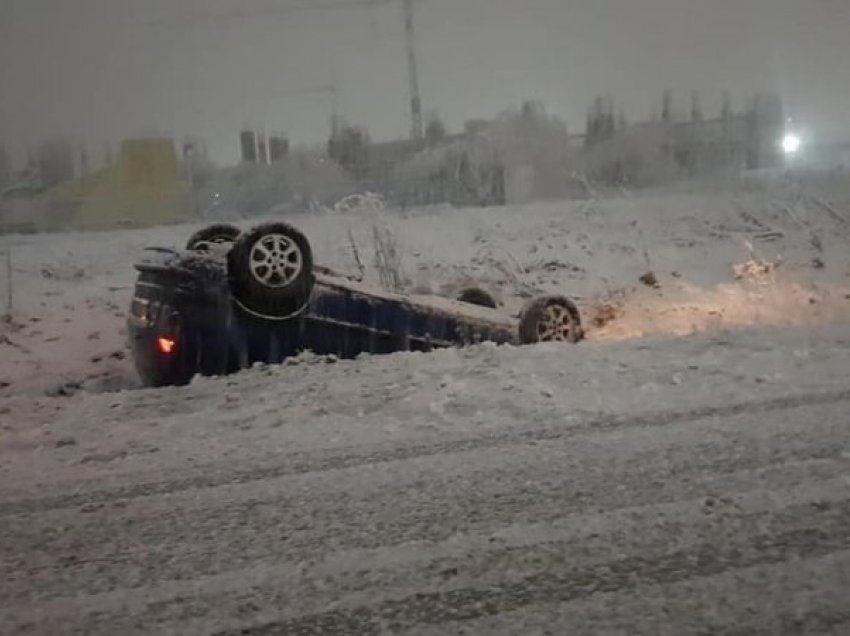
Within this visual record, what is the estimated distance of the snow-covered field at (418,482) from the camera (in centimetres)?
313

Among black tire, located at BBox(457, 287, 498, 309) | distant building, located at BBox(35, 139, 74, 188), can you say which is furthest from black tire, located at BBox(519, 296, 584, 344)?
distant building, located at BBox(35, 139, 74, 188)

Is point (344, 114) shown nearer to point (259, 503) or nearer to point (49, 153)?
point (49, 153)

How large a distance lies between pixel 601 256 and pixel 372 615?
822cm

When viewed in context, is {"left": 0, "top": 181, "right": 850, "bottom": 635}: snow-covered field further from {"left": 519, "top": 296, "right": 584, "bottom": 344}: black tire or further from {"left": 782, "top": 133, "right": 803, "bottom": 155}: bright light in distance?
{"left": 782, "top": 133, "right": 803, "bottom": 155}: bright light in distance

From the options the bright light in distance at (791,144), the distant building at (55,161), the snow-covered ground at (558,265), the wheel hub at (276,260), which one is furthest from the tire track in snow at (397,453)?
the bright light in distance at (791,144)

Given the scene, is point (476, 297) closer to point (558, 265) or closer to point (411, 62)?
point (558, 265)

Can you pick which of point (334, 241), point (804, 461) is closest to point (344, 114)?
point (334, 241)

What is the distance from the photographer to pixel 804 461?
4477 mm

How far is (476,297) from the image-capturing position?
945 cm

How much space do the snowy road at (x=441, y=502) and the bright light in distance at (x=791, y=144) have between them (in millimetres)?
4168

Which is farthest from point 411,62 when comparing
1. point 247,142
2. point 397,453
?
point 397,453

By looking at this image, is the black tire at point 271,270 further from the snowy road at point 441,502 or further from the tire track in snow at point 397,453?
the tire track in snow at point 397,453

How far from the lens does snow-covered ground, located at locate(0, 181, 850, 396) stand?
852 cm

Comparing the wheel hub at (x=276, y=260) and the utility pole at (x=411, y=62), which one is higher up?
the utility pole at (x=411, y=62)
